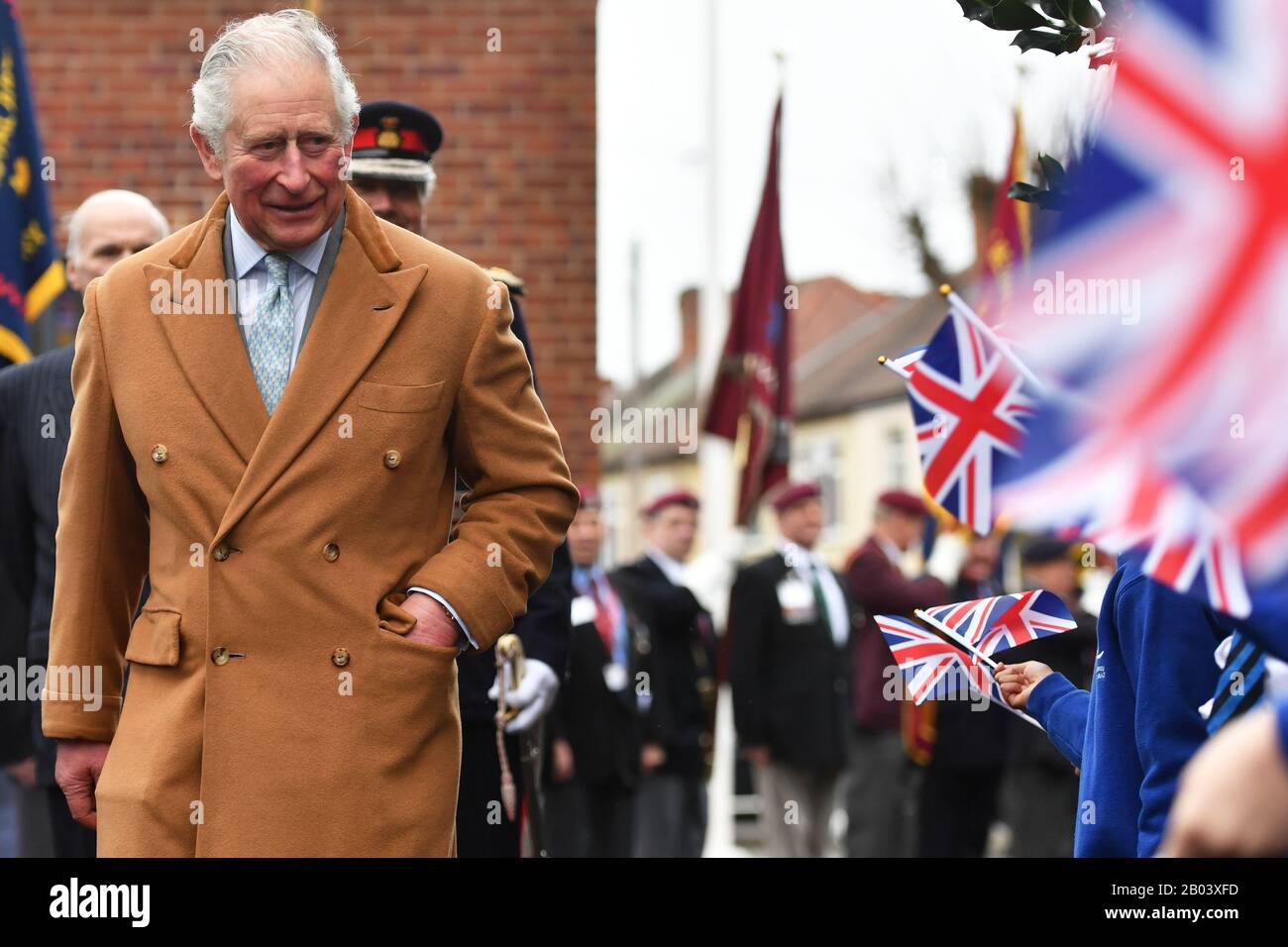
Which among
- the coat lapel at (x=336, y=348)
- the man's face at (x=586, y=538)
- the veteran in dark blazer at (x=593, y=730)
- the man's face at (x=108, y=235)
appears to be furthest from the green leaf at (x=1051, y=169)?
the man's face at (x=586, y=538)

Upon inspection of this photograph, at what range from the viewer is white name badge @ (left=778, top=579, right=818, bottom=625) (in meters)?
10.1

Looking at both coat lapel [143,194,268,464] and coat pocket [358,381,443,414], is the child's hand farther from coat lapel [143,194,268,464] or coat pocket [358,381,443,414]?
coat lapel [143,194,268,464]

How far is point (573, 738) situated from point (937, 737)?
7.02 ft

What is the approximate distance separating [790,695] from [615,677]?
1332 mm

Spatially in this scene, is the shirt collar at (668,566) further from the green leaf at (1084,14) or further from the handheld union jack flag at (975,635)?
the green leaf at (1084,14)

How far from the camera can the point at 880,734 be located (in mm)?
A: 10609

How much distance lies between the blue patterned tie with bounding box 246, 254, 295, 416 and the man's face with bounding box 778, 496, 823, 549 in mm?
7412

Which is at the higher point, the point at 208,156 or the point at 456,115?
the point at 456,115

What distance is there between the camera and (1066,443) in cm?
183

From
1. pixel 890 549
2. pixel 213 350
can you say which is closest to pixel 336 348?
pixel 213 350

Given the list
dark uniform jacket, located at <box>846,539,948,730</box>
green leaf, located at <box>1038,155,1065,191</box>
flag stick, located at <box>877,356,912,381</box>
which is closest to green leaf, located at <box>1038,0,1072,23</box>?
green leaf, located at <box>1038,155,1065,191</box>

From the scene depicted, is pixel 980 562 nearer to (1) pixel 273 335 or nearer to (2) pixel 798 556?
(2) pixel 798 556

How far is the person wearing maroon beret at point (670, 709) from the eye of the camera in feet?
30.9

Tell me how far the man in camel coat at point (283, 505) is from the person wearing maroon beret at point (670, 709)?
20.0ft
